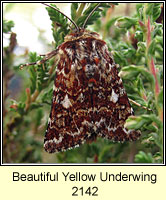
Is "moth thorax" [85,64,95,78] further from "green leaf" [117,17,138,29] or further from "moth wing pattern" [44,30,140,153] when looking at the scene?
"green leaf" [117,17,138,29]

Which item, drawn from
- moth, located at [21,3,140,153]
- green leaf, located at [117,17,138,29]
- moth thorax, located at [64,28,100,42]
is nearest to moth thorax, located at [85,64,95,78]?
moth, located at [21,3,140,153]

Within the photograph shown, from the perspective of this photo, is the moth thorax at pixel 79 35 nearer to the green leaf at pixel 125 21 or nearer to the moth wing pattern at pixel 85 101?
the moth wing pattern at pixel 85 101

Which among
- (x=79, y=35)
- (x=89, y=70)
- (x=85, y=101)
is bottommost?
(x=85, y=101)

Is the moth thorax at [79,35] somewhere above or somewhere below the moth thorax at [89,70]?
above

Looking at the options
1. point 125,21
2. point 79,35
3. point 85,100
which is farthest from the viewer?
point 79,35

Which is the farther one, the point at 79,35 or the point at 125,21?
the point at 79,35

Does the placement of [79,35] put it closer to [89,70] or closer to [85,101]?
[89,70]

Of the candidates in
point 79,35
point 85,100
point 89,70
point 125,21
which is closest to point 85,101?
point 85,100

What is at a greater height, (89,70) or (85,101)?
(89,70)

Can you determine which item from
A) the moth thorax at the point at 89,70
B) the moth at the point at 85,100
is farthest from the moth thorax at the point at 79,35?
the moth thorax at the point at 89,70

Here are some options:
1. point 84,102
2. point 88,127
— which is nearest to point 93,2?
point 84,102
